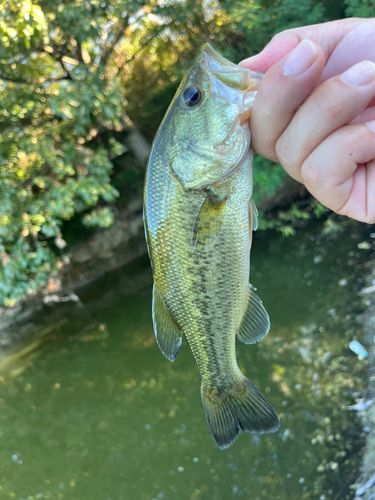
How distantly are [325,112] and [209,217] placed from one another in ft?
1.83

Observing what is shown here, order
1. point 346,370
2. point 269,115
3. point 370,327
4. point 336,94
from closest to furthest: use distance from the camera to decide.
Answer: point 336,94 → point 269,115 → point 346,370 → point 370,327

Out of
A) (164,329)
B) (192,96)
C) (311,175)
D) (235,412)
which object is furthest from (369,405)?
(192,96)

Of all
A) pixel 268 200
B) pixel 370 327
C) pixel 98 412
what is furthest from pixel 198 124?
pixel 268 200

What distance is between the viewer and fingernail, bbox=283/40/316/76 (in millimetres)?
930

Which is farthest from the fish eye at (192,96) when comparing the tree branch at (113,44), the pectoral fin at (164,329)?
the tree branch at (113,44)

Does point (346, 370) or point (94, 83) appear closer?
point (346, 370)

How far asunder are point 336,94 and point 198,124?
54 cm

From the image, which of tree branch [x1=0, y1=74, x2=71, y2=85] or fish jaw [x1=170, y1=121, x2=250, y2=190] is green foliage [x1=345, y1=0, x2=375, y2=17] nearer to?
fish jaw [x1=170, y1=121, x2=250, y2=190]

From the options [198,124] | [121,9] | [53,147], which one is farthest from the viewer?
[53,147]

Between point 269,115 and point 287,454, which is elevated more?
point 269,115

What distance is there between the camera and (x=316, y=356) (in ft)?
12.5

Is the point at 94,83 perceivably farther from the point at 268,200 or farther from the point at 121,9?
the point at 268,200

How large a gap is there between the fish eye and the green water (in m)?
3.44

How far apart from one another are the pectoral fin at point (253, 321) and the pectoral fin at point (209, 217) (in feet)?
1.32
